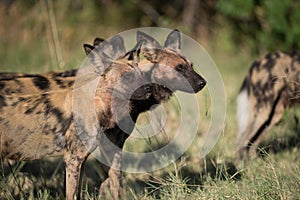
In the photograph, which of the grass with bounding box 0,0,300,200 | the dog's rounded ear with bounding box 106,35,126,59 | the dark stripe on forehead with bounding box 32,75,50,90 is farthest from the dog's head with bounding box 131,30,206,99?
the dark stripe on forehead with bounding box 32,75,50,90

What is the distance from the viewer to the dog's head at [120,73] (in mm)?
3604

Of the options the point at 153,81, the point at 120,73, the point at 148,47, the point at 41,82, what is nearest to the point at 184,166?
the point at 153,81

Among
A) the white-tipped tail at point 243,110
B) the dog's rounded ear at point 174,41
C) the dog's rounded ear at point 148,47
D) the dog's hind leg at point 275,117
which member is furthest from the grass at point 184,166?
the dog's rounded ear at point 174,41

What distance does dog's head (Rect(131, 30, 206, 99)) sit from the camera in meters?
3.79

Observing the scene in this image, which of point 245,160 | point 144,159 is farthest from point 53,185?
point 245,160

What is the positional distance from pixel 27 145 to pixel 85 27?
779 centimetres

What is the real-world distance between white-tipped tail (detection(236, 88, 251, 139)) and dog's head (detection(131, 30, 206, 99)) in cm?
160

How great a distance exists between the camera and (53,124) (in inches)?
138

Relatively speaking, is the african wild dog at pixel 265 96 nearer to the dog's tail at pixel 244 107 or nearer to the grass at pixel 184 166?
the dog's tail at pixel 244 107

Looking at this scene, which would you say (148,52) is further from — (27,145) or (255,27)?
(255,27)

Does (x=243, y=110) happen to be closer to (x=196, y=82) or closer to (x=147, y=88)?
(x=196, y=82)

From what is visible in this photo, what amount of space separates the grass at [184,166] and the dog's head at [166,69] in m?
0.30

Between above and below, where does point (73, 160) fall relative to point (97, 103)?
below

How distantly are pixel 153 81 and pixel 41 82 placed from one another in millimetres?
866
